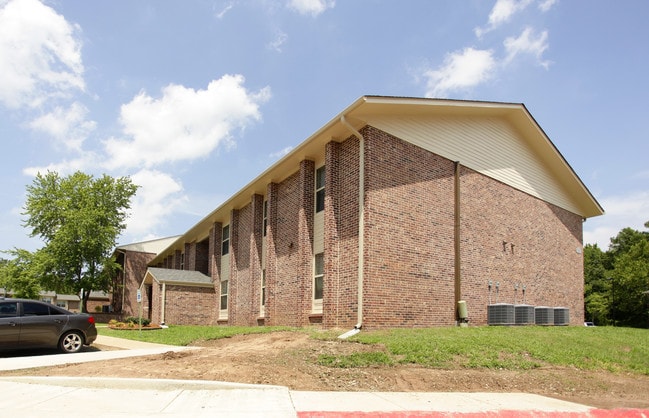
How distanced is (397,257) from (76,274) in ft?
125

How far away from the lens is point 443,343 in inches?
453

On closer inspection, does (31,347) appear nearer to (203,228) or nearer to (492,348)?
(492,348)

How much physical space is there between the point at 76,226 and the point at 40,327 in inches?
1305

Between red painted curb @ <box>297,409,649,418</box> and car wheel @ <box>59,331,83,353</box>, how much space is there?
9171 millimetres

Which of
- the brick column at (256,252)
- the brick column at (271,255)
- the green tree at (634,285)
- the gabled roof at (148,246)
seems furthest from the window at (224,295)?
the green tree at (634,285)

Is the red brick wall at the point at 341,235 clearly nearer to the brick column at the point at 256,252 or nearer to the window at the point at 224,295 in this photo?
the brick column at the point at 256,252

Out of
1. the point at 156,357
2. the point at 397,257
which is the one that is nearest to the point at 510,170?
the point at 397,257

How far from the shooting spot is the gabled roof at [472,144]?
15922 mm

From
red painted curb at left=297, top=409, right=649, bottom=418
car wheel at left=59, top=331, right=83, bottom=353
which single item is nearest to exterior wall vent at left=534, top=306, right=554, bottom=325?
red painted curb at left=297, top=409, right=649, bottom=418

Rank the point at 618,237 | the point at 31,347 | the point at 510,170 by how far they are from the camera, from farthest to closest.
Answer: the point at 618,237 → the point at 510,170 → the point at 31,347

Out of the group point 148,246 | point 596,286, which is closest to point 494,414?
point 148,246

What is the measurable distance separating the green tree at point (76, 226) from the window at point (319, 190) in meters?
31.2

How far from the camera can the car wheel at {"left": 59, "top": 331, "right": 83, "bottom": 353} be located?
13.4 m

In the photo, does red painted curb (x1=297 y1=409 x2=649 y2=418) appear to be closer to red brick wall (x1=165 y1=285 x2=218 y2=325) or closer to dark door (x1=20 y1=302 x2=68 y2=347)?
dark door (x1=20 y1=302 x2=68 y2=347)
